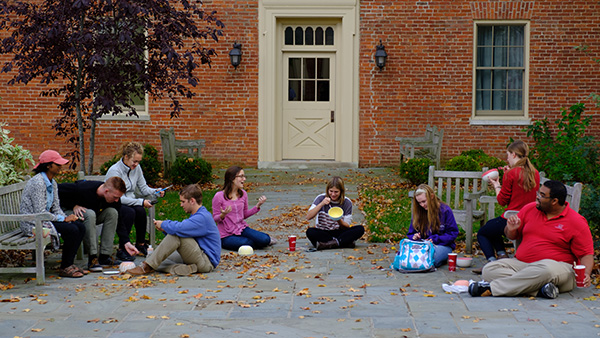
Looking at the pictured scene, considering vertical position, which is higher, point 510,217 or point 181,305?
point 510,217

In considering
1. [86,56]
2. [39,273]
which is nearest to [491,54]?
[86,56]

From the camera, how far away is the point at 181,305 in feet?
23.0

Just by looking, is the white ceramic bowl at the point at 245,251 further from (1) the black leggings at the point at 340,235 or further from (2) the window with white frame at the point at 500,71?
(2) the window with white frame at the point at 500,71

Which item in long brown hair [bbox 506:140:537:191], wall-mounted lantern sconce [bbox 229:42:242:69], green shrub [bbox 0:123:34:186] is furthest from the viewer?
wall-mounted lantern sconce [bbox 229:42:242:69]

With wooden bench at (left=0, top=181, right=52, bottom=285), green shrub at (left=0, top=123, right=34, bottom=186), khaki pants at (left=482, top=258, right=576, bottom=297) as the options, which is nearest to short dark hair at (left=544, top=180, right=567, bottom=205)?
khaki pants at (left=482, top=258, right=576, bottom=297)

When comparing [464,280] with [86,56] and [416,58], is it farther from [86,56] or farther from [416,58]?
[416,58]

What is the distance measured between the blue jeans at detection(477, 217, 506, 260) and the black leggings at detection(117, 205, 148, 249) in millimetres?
3930

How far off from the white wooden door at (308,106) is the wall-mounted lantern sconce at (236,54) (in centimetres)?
104

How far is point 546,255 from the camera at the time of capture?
24.6 feet

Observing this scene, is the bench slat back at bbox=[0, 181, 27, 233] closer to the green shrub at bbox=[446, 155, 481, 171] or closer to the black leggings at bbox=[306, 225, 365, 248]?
the black leggings at bbox=[306, 225, 365, 248]

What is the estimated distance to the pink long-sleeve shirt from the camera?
985 centimetres

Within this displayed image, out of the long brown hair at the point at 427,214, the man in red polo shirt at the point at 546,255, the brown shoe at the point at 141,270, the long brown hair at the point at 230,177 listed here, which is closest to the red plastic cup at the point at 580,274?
the man in red polo shirt at the point at 546,255

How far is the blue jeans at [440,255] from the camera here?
8.62m

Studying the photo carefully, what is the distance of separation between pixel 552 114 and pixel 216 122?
7088 millimetres
